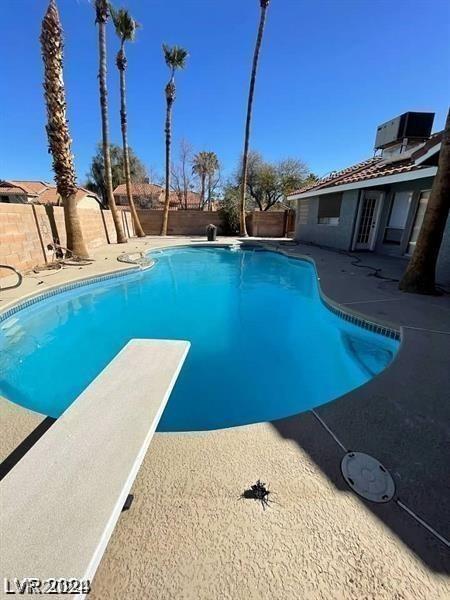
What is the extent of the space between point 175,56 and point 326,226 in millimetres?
13512

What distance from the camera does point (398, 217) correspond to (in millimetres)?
9797

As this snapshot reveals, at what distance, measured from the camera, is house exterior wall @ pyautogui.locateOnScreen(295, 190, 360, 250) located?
35.9ft

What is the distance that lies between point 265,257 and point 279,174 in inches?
663

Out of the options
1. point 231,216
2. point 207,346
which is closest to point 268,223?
point 231,216

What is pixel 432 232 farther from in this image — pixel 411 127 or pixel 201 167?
pixel 201 167

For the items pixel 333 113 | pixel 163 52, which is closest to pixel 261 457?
pixel 163 52

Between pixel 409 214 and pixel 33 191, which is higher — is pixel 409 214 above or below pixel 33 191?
below

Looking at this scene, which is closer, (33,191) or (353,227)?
(353,227)

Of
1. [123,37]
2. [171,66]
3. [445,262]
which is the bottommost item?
[445,262]

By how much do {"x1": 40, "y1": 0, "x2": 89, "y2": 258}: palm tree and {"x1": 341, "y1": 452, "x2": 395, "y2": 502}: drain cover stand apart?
31.8ft

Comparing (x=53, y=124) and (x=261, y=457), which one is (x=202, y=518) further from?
(x=53, y=124)

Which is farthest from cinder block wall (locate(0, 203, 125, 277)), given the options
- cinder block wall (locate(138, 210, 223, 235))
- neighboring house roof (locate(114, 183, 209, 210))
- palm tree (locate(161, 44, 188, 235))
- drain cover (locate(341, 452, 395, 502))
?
neighboring house roof (locate(114, 183, 209, 210))

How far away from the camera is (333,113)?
18906 mm

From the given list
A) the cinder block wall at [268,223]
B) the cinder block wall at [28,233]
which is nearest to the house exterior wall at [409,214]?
the cinder block wall at [268,223]
